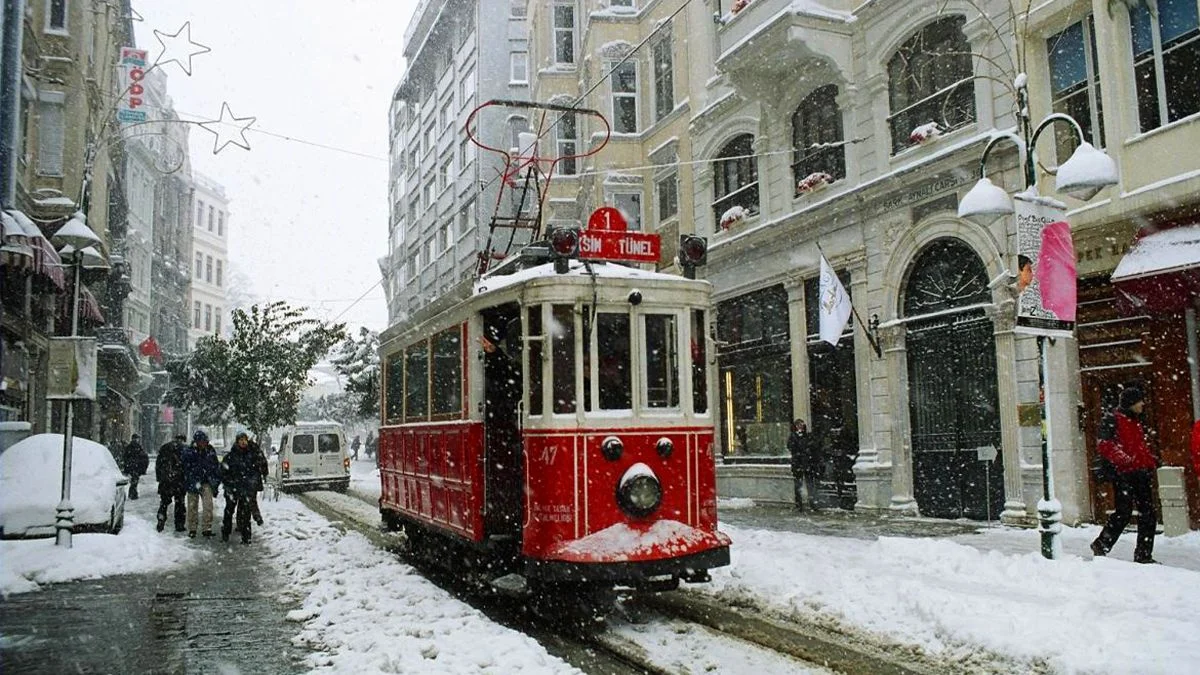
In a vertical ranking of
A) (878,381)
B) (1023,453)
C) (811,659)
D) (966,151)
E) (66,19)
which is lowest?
(811,659)

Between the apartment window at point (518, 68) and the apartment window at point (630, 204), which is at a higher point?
the apartment window at point (518, 68)

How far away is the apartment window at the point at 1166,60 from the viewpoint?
1191 centimetres

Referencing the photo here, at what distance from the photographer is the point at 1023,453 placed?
45.0ft

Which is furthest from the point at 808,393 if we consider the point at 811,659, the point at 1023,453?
the point at 811,659

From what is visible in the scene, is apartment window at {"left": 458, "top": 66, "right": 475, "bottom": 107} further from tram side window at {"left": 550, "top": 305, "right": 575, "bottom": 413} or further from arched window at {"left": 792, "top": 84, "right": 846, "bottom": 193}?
tram side window at {"left": 550, "top": 305, "right": 575, "bottom": 413}

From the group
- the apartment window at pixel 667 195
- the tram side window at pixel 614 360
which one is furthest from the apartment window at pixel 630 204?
the tram side window at pixel 614 360

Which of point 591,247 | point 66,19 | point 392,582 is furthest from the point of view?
point 66,19

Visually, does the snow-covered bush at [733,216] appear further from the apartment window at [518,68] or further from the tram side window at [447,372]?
the apartment window at [518,68]

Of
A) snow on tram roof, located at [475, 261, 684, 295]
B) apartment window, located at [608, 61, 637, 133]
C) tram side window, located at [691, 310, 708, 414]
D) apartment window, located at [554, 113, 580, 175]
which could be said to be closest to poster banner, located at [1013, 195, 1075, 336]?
tram side window, located at [691, 310, 708, 414]

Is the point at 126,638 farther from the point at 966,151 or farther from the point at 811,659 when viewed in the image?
the point at 966,151

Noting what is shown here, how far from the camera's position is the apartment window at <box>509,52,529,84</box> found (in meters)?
38.7

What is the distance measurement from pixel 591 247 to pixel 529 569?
302cm

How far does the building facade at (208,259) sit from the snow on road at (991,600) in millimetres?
62960

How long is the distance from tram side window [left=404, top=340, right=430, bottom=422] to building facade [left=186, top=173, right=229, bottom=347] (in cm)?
5887
